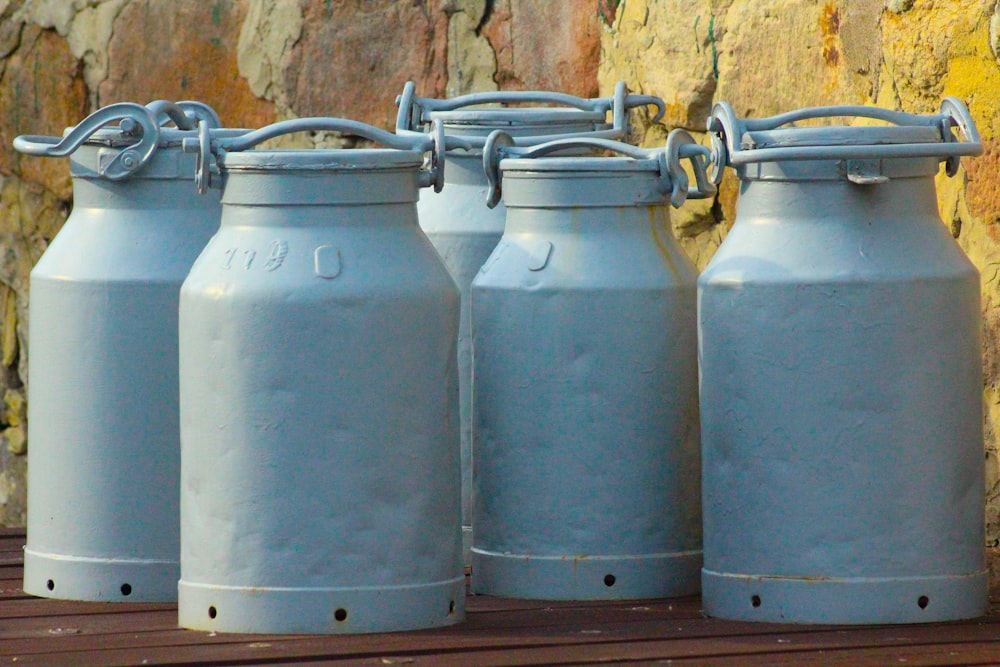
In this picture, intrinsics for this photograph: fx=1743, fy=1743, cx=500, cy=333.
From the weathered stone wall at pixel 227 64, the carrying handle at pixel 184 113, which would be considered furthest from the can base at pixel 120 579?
the weathered stone wall at pixel 227 64

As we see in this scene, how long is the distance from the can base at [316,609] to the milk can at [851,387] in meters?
0.42

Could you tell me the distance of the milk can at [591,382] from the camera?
2465 millimetres

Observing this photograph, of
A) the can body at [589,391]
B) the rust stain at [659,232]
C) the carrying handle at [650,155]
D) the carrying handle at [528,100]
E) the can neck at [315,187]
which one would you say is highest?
the carrying handle at [528,100]

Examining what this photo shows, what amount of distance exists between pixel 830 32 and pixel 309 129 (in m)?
1.06

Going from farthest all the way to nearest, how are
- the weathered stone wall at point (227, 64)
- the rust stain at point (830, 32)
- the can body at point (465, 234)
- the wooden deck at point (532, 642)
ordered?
the weathered stone wall at point (227, 64), the rust stain at point (830, 32), the can body at point (465, 234), the wooden deck at point (532, 642)

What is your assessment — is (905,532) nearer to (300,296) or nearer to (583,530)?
(583,530)

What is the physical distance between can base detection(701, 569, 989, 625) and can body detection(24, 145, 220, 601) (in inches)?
32.8

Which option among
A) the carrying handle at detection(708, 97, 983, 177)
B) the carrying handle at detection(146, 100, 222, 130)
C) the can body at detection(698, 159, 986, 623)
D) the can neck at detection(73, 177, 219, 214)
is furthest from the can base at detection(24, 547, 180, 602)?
the carrying handle at detection(708, 97, 983, 177)

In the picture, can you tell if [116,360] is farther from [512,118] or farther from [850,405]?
[850,405]

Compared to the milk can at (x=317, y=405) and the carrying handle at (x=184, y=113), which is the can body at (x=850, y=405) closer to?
the milk can at (x=317, y=405)

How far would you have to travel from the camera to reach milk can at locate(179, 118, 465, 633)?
220 cm

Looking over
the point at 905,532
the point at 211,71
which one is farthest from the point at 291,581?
the point at 211,71

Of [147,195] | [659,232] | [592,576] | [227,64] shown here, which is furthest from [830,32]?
[227,64]

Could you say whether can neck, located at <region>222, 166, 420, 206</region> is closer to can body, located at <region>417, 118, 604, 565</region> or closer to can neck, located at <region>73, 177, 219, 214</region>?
can neck, located at <region>73, 177, 219, 214</region>
